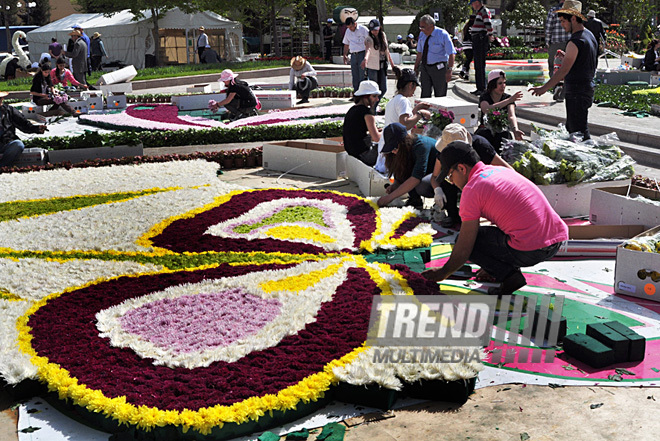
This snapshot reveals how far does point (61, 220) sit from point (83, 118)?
893 cm

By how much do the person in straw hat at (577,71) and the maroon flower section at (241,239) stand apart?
2.65m

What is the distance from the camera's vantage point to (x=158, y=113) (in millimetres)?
16328

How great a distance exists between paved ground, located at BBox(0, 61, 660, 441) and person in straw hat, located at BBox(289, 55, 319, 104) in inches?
542

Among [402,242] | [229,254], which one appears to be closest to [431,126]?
[402,242]

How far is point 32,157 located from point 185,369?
24.8 ft

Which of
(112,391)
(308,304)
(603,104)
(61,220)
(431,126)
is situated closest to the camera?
(112,391)

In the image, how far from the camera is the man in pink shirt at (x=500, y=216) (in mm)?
5031

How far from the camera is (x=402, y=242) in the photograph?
6.48 m

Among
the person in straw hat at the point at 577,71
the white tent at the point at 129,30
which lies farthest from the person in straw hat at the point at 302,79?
the white tent at the point at 129,30

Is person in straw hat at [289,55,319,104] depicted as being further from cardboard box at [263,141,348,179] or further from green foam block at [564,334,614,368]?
green foam block at [564,334,614,368]

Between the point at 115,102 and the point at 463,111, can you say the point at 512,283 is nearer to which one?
the point at 463,111

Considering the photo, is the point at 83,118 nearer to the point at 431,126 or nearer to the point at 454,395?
the point at 431,126

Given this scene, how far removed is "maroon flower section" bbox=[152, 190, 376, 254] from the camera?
257 inches

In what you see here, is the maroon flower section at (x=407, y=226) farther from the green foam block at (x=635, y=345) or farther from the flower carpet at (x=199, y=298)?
the green foam block at (x=635, y=345)
